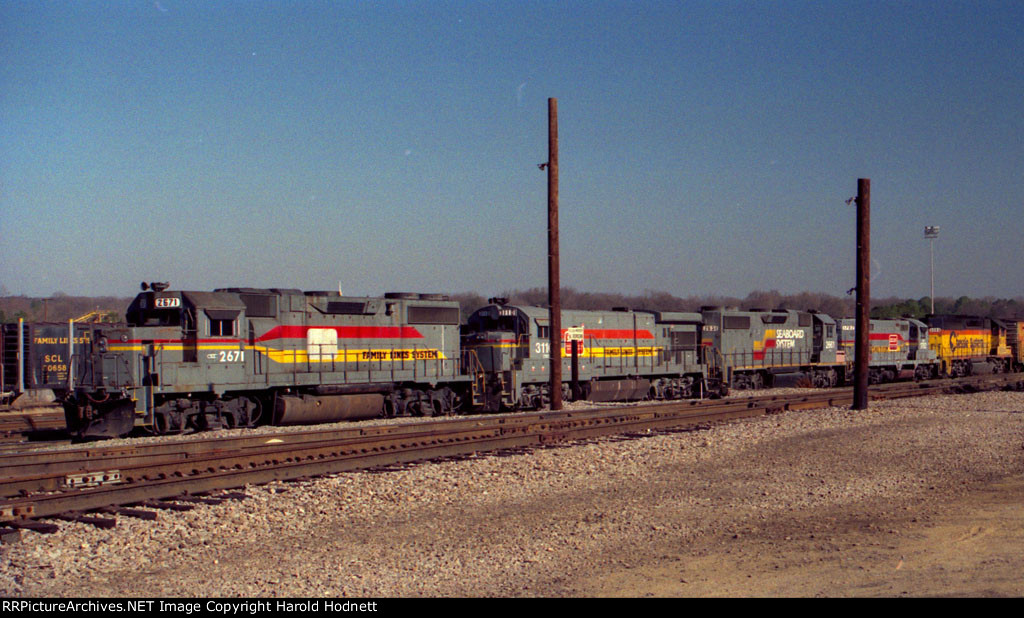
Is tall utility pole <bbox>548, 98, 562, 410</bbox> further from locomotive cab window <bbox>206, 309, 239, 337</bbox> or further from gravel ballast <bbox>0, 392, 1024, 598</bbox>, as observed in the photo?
locomotive cab window <bbox>206, 309, 239, 337</bbox>

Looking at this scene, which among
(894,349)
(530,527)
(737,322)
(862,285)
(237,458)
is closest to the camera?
(530,527)

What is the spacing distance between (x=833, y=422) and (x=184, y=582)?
1649 centimetres

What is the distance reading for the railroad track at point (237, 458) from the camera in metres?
9.98

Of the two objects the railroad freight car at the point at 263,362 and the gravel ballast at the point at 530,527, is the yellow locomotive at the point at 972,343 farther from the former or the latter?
the gravel ballast at the point at 530,527

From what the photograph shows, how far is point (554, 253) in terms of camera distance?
21656 millimetres

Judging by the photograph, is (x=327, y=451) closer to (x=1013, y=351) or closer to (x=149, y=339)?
(x=149, y=339)

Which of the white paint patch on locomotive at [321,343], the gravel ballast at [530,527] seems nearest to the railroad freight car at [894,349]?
the gravel ballast at [530,527]

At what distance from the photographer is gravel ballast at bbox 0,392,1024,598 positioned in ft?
23.6

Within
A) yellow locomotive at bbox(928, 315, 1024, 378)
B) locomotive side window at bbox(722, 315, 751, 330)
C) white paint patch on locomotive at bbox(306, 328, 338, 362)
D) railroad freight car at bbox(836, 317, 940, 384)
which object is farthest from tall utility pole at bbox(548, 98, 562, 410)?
yellow locomotive at bbox(928, 315, 1024, 378)

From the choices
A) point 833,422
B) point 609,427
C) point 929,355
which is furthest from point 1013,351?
point 609,427

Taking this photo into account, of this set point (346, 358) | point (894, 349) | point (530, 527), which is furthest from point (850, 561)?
point (894, 349)

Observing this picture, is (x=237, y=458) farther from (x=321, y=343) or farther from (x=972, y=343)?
(x=972, y=343)

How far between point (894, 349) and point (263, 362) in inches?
1254

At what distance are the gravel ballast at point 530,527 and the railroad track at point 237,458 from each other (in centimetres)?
52
